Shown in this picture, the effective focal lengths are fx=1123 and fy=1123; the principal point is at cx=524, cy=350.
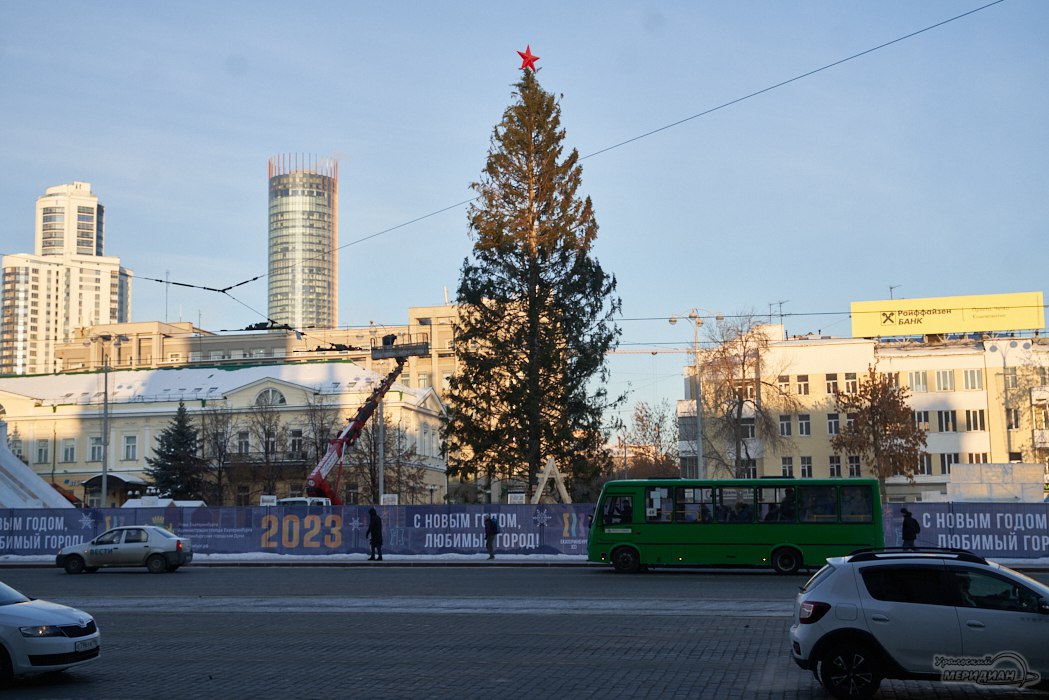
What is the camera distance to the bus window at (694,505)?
3109 cm

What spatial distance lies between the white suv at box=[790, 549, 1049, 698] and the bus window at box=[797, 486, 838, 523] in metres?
19.7

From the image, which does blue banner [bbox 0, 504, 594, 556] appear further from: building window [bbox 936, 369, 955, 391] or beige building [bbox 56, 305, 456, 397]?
beige building [bbox 56, 305, 456, 397]

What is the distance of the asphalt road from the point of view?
1222 cm

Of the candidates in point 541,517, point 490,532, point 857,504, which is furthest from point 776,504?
point 490,532

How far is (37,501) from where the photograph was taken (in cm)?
6072

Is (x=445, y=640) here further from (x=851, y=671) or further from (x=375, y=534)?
(x=375, y=534)

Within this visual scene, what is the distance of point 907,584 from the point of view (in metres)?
11.2

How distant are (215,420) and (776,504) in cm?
5871

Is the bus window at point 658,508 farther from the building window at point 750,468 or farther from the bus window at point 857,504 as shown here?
the building window at point 750,468

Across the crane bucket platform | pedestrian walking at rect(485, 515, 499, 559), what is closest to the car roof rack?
pedestrian walking at rect(485, 515, 499, 559)

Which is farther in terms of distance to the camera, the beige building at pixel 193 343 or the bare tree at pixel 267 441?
the beige building at pixel 193 343

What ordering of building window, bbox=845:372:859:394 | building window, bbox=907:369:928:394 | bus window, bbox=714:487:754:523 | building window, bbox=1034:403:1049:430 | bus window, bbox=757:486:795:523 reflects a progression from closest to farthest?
bus window, bbox=757:486:795:523 < bus window, bbox=714:487:754:523 < building window, bbox=1034:403:1049:430 < building window, bbox=845:372:859:394 < building window, bbox=907:369:928:394

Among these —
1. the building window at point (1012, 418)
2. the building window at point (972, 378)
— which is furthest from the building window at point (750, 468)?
the building window at point (1012, 418)

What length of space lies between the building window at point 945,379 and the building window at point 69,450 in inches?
2535
